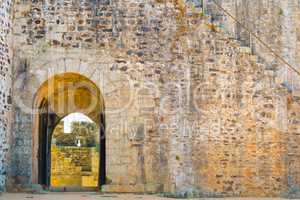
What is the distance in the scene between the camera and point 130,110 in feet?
35.2

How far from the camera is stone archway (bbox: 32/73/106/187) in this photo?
11.1 metres

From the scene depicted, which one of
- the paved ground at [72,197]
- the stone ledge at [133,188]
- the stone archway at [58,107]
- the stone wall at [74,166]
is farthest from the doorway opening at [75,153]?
the paved ground at [72,197]

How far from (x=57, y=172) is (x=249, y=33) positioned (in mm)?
9352

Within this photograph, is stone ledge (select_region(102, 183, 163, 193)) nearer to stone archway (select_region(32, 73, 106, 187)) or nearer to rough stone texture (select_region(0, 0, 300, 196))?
rough stone texture (select_region(0, 0, 300, 196))

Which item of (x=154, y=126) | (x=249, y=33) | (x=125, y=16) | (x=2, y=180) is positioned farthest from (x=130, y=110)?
(x=249, y=33)

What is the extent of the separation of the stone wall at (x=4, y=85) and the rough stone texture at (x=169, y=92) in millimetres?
245


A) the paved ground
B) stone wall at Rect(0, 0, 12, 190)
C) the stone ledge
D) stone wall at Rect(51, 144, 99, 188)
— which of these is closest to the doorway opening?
stone wall at Rect(51, 144, 99, 188)

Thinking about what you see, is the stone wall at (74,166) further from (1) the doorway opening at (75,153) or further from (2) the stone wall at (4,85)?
(2) the stone wall at (4,85)

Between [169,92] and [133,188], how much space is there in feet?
6.75

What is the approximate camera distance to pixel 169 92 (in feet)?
35.6

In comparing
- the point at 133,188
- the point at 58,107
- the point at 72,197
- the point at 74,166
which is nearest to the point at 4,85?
the point at 72,197

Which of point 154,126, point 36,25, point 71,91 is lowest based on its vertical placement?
point 154,126

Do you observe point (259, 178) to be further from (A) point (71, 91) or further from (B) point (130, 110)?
(A) point (71, 91)

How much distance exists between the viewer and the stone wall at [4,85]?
9977 mm
